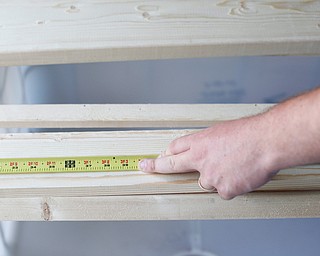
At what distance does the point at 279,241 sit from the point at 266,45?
22.3 inches

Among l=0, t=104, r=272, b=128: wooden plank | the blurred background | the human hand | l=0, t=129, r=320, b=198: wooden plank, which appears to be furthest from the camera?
the blurred background

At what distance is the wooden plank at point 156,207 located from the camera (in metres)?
0.98

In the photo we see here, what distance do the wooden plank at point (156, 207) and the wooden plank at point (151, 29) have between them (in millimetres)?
305

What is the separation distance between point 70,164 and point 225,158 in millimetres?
323

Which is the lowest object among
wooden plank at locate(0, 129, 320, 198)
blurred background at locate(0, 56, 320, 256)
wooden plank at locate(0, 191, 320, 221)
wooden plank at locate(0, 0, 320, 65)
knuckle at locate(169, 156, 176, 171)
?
blurred background at locate(0, 56, 320, 256)

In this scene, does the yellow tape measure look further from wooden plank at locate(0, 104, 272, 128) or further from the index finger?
wooden plank at locate(0, 104, 272, 128)

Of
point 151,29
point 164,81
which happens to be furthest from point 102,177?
point 164,81

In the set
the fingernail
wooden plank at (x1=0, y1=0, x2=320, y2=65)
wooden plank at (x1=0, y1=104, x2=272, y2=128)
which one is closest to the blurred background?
wooden plank at (x1=0, y1=104, x2=272, y2=128)

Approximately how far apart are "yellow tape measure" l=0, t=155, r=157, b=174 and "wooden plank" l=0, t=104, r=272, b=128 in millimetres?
161

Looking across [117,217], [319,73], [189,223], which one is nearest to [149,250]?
[189,223]

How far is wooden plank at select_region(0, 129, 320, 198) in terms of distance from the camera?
37.9 inches

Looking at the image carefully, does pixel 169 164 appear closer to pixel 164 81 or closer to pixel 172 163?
pixel 172 163

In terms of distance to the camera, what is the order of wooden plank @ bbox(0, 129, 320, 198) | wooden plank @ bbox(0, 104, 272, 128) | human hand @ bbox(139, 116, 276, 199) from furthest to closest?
wooden plank @ bbox(0, 104, 272, 128) → wooden plank @ bbox(0, 129, 320, 198) → human hand @ bbox(139, 116, 276, 199)

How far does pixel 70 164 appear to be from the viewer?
3.23ft
